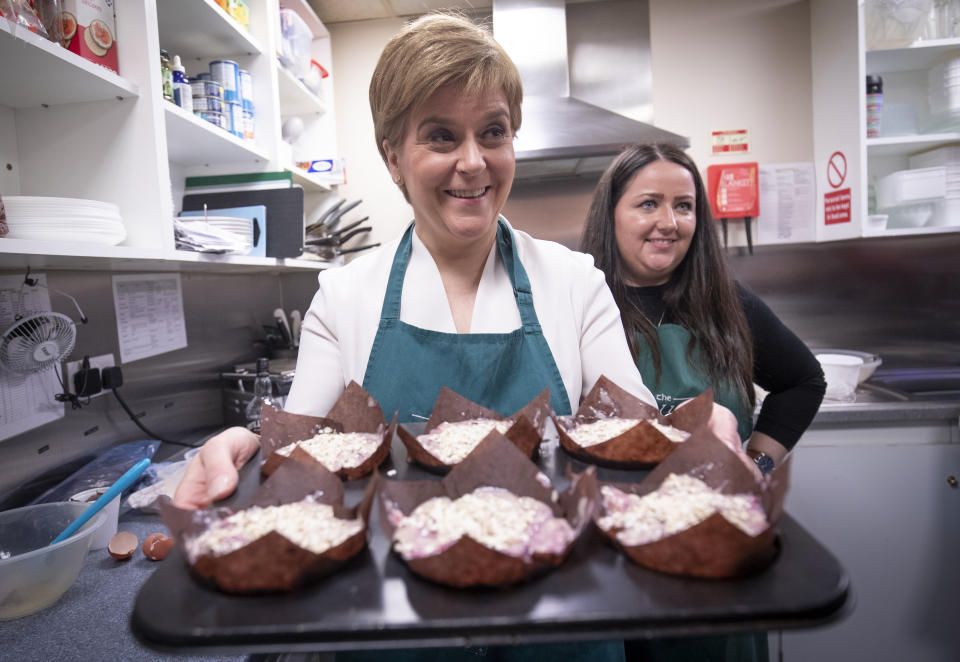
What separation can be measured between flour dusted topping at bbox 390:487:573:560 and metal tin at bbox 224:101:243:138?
165cm

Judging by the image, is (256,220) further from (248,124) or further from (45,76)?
(45,76)

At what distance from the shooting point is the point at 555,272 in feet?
4.03

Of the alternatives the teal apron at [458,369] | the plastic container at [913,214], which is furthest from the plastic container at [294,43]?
the plastic container at [913,214]

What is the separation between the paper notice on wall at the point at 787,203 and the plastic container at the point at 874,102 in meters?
0.40

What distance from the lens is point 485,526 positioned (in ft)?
2.14

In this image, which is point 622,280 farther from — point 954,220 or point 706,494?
point 954,220

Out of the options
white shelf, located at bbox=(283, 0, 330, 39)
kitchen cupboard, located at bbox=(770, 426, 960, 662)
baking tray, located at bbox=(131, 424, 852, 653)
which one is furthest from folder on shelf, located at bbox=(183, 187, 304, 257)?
kitchen cupboard, located at bbox=(770, 426, 960, 662)

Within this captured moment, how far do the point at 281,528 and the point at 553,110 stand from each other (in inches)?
95.9

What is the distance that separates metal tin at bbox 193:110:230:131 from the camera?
1.71 m

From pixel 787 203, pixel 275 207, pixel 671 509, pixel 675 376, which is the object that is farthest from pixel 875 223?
pixel 275 207

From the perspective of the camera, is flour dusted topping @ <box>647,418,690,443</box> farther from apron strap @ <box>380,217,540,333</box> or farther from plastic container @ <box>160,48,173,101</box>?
plastic container @ <box>160,48,173,101</box>

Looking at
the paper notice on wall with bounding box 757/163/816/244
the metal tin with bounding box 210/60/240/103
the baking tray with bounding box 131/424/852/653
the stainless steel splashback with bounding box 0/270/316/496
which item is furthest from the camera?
the paper notice on wall with bounding box 757/163/816/244

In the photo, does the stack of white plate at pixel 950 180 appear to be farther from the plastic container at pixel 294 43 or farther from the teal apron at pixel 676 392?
the plastic container at pixel 294 43

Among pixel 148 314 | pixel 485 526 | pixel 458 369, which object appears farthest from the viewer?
pixel 148 314
